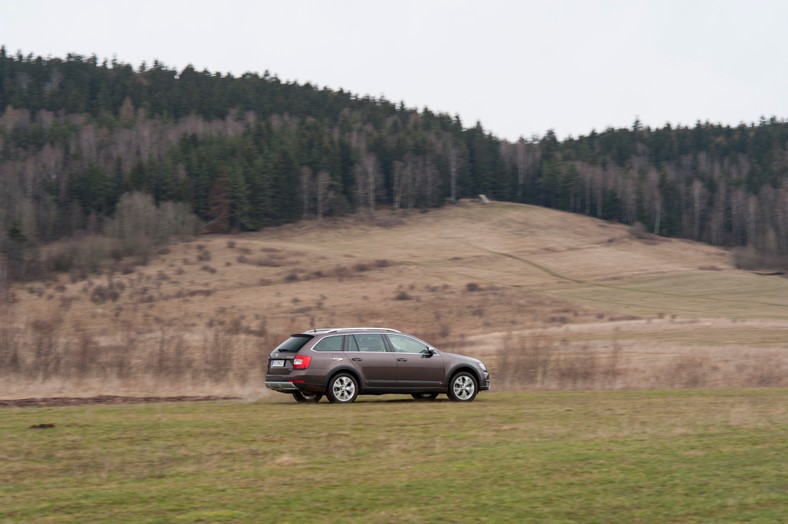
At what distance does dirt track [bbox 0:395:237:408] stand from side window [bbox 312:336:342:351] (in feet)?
11.7

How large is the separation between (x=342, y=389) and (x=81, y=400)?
5.92 m

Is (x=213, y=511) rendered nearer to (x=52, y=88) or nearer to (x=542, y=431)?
(x=542, y=431)

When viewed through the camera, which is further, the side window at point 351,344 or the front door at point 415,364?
the front door at point 415,364

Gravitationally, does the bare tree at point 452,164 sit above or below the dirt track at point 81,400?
above

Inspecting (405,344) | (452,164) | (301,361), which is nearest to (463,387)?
(405,344)

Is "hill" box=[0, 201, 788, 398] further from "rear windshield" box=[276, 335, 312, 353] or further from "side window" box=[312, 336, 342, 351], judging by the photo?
"side window" box=[312, 336, 342, 351]

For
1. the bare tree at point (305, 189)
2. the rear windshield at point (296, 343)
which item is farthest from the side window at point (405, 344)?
the bare tree at point (305, 189)

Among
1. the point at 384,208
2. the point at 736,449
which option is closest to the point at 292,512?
the point at 736,449

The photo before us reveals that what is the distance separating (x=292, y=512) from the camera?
8289 millimetres

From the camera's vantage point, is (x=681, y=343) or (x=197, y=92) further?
(x=197, y=92)

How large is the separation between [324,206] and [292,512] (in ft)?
353

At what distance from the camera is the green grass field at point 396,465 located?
840 cm

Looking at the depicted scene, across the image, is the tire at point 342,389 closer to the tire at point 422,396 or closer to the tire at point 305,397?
the tire at point 305,397

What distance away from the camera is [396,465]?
10.8m
